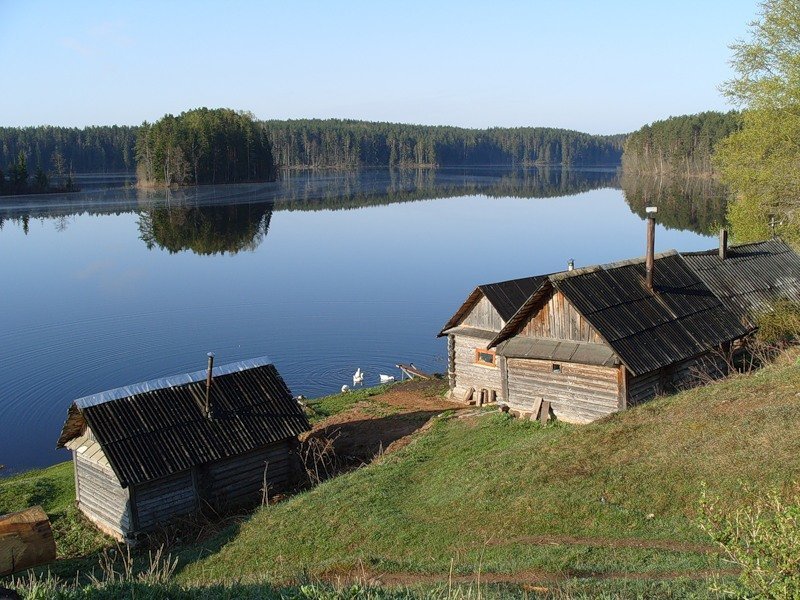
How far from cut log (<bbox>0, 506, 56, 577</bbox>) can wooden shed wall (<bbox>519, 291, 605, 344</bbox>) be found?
15.8 meters

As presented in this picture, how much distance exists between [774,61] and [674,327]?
18.4m

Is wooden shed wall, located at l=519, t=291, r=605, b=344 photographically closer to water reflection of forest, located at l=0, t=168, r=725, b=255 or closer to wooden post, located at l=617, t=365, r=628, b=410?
wooden post, located at l=617, t=365, r=628, b=410

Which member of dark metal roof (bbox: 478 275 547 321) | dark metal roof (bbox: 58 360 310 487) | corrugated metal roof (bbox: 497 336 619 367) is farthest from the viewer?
dark metal roof (bbox: 478 275 547 321)

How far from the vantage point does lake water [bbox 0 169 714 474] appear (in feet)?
119

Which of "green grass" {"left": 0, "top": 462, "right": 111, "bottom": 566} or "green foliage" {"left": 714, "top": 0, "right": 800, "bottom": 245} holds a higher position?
"green foliage" {"left": 714, "top": 0, "right": 800, "bottom": 245}

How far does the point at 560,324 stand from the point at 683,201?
92167mm

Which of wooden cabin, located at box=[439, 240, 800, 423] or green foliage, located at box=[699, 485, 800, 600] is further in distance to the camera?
wooden cabin, located at box=[439, 240, 800, 423]

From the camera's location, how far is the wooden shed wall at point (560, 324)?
22.6 metres

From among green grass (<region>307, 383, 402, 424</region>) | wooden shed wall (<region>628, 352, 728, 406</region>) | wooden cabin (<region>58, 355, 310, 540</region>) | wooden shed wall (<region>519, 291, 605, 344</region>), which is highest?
wooden shed wall (<region>519, 291, 605, 344</region>)

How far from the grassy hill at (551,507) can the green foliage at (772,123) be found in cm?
1735

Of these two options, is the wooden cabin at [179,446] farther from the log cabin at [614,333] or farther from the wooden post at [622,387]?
the wooden post at [622,387]

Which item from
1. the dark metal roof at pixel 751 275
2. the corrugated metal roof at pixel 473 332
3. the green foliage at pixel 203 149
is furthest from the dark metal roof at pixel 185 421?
the green foliage at pixel 203 149

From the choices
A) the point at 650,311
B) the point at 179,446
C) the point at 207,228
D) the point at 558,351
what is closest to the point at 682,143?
the point at 207,228

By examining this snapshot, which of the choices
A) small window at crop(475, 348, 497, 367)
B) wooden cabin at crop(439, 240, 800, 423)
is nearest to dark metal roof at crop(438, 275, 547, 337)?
wooden cabin at crop(439, 240, 800, 423)
